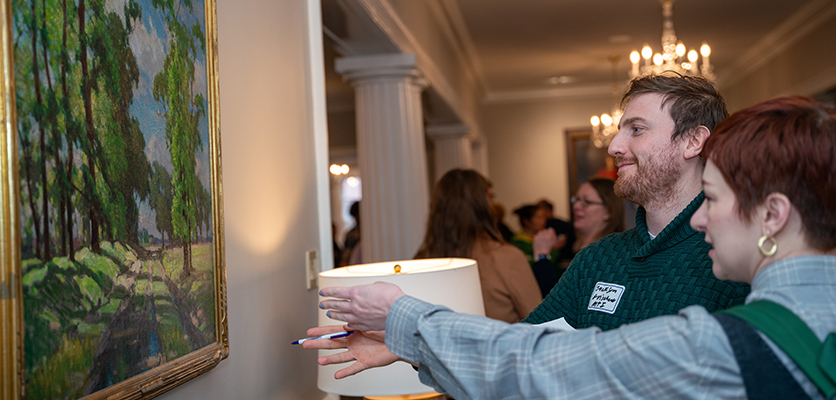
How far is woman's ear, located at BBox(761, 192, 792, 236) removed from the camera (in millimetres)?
953

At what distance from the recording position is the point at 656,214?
160cm

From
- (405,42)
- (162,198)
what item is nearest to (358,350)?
(162,198)

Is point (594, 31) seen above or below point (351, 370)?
above

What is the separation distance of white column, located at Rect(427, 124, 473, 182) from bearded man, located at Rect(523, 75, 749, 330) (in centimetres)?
662

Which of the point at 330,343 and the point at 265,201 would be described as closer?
the point at 330,343

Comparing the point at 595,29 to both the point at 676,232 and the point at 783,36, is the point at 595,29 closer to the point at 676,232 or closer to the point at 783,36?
the point at 783,36

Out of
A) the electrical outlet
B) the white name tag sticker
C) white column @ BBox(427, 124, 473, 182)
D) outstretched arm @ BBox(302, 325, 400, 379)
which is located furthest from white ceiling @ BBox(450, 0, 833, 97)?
outstretched arm @ BBox(302, 325, 400, 379)

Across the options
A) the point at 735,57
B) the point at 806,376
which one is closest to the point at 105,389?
the point at 806,376

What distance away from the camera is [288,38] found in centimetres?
209

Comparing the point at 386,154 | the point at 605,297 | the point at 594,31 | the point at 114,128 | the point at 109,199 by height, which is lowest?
the point at 605,297

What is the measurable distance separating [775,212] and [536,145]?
10.3 m

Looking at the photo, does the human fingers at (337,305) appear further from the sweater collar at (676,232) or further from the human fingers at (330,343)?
the sweater collar at (676,232)

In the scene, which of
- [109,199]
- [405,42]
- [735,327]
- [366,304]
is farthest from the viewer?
[405,42]

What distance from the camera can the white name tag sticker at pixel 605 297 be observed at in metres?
1.54
